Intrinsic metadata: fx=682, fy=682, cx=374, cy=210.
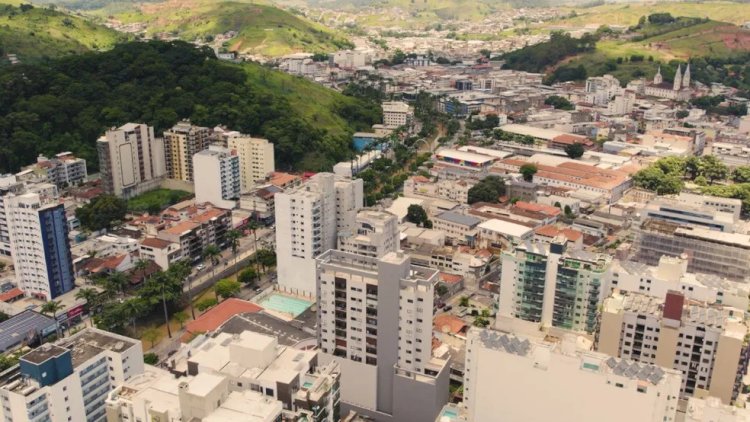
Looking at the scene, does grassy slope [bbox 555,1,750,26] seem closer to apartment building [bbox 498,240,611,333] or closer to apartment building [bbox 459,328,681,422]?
apartment building [bbox 498,240,611,333]

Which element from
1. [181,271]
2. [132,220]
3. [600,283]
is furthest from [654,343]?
[132,220]

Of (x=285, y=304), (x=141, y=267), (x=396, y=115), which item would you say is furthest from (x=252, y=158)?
(x=396, y=115)

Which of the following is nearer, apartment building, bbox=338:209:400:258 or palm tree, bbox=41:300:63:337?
palm tree, bbox=41:300:63:337

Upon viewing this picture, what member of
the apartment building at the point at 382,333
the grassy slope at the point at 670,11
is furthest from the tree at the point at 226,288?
the grassy slope at the point at 670,11

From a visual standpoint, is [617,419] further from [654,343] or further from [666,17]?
[666,17]

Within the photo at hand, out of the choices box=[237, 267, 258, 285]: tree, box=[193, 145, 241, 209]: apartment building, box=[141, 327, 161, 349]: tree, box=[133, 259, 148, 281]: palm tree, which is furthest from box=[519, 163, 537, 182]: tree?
box=[141, 327, 161, 349]: tree

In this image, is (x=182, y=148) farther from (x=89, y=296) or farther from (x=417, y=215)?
(x=89, y=296)
